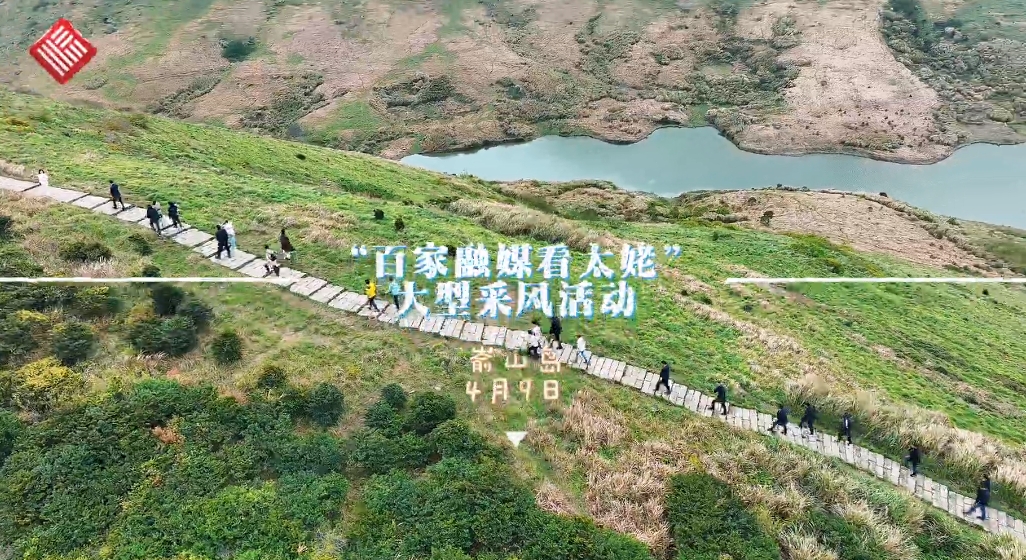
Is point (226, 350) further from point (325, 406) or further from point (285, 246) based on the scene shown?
point (285, 246)

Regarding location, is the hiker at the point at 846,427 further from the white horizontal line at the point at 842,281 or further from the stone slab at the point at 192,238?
the stone slab at the point at 192,238

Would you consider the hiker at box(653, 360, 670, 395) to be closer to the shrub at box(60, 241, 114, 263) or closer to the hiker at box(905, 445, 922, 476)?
the hiker at box(905, 445, 922, 476)

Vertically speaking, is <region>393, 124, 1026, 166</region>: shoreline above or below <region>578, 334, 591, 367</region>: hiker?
above

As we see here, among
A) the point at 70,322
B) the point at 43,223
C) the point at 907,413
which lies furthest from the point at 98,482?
the point at 907,413

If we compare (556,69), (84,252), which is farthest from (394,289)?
(556,69)

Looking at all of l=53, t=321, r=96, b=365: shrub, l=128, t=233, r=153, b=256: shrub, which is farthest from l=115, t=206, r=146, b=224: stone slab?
l=53, t=321, r=96, b=365: shrub

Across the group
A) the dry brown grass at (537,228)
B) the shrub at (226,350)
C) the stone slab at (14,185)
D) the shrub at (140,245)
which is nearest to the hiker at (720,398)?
the dry brown grass at (537,228)

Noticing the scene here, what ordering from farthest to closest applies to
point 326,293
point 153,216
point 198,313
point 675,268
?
point 675,268
point 153,216
point 326,293
point 198,313
